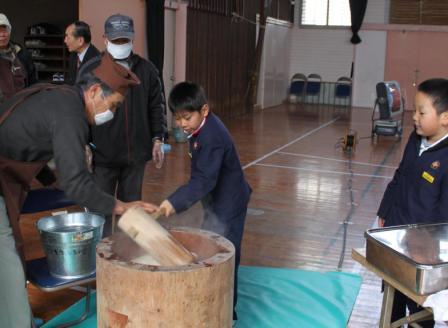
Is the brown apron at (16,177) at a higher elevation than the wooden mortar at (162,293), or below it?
higher

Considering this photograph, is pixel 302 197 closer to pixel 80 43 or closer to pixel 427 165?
pixel 80 43

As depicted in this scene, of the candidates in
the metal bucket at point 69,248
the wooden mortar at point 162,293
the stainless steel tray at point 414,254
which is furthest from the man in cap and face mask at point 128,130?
the stainless steel tray at point 414,254

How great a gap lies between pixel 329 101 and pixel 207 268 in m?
15.2

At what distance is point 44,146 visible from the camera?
7.30 feet

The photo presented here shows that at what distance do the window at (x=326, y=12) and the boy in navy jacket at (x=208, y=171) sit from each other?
14.4 m

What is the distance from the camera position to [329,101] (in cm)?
1659

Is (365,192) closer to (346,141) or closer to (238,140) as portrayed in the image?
(346,141)

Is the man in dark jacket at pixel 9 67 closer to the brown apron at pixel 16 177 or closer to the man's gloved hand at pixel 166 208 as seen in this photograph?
the brown apron at pixel 16 177

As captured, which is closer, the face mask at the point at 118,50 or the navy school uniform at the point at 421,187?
the navy school uniform at the point at 421,187

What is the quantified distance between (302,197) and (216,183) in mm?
3200

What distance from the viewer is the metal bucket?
254cm

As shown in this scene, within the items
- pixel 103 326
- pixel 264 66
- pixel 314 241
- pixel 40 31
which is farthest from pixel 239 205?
pixel 264 66

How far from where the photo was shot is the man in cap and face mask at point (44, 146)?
7.00ft

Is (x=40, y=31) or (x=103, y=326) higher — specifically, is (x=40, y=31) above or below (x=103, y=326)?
above
